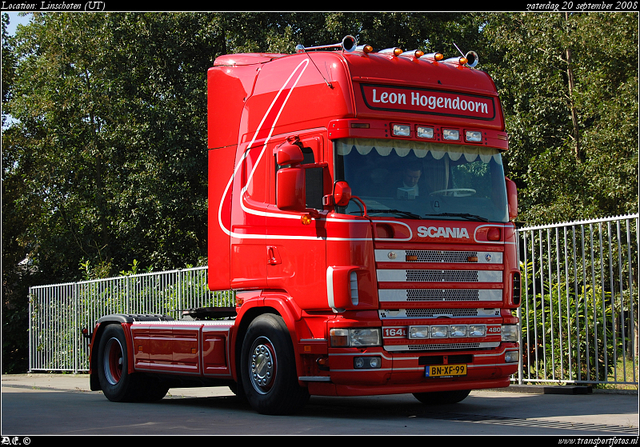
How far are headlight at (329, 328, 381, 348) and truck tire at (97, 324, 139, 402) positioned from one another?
4.64 m

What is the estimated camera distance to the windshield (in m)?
8.95

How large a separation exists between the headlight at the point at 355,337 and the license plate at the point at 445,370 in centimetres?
70

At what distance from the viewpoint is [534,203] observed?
2633 centimetres

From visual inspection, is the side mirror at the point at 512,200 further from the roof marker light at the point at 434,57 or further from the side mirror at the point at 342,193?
the side mirror at the point at 342,193

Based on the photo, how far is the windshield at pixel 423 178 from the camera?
29.4 feet

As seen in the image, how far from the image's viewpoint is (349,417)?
9.24 metres

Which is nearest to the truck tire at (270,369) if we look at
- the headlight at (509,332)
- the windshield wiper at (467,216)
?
the windshield wiper at (467,216)

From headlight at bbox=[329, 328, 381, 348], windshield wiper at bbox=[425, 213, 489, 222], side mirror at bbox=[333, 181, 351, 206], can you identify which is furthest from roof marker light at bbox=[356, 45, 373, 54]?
headlight at bbox=[329, 328, 381, 348]

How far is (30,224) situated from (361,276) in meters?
26.3

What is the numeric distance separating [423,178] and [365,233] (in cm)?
105

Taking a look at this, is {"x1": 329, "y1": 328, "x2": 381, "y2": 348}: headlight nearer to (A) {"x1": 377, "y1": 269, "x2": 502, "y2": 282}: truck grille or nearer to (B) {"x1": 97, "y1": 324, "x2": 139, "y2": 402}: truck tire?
(A) {"x1": 377, "y1": 269, "x2": 502, "y2": 282}: truck grille

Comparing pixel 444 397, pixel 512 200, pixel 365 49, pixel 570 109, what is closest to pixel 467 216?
pixel 512 200

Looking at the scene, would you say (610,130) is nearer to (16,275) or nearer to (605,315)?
(605,315)
